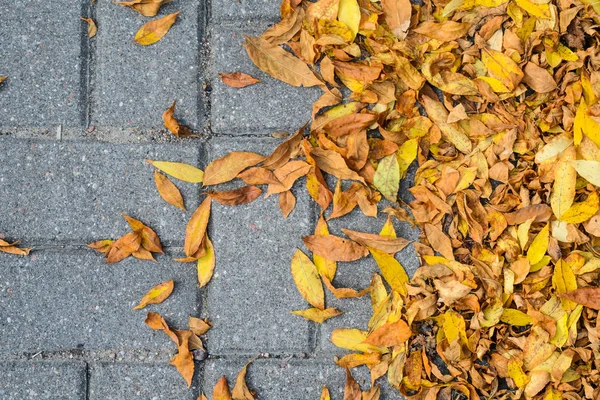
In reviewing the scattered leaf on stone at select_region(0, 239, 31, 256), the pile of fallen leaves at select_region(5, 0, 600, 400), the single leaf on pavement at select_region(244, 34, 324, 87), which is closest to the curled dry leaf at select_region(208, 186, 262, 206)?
the pile of fallen leaves at select_region(5, 0, 600, 400)

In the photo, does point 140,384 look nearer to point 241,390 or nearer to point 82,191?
point 241,390

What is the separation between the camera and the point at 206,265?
1.83m

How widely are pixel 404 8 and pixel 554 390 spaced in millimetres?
1255

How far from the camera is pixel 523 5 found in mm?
1767

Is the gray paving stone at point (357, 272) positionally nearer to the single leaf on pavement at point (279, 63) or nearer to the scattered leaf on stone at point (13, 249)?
the single leaf on pavement at point (279, 63)

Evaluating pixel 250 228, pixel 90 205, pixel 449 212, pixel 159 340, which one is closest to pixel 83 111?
pixel 90 205

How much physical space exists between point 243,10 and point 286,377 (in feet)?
3.96

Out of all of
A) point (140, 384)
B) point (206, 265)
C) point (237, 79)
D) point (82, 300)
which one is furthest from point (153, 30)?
point (140, 384)

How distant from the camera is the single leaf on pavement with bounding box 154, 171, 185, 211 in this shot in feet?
6.00

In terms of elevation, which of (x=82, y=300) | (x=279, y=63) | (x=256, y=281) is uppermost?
(x=279, y=63)

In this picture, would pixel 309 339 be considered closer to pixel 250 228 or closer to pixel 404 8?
pixel 250 228

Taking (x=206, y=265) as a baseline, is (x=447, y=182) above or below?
above

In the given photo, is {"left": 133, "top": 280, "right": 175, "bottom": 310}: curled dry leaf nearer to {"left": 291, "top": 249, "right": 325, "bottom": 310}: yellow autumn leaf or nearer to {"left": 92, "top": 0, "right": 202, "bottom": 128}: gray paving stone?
{"left": 291, "top": 249, "right": 325, "bottom": 310}: yellow autumn leaf

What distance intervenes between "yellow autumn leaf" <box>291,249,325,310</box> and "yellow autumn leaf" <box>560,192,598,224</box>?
2.51 ft
